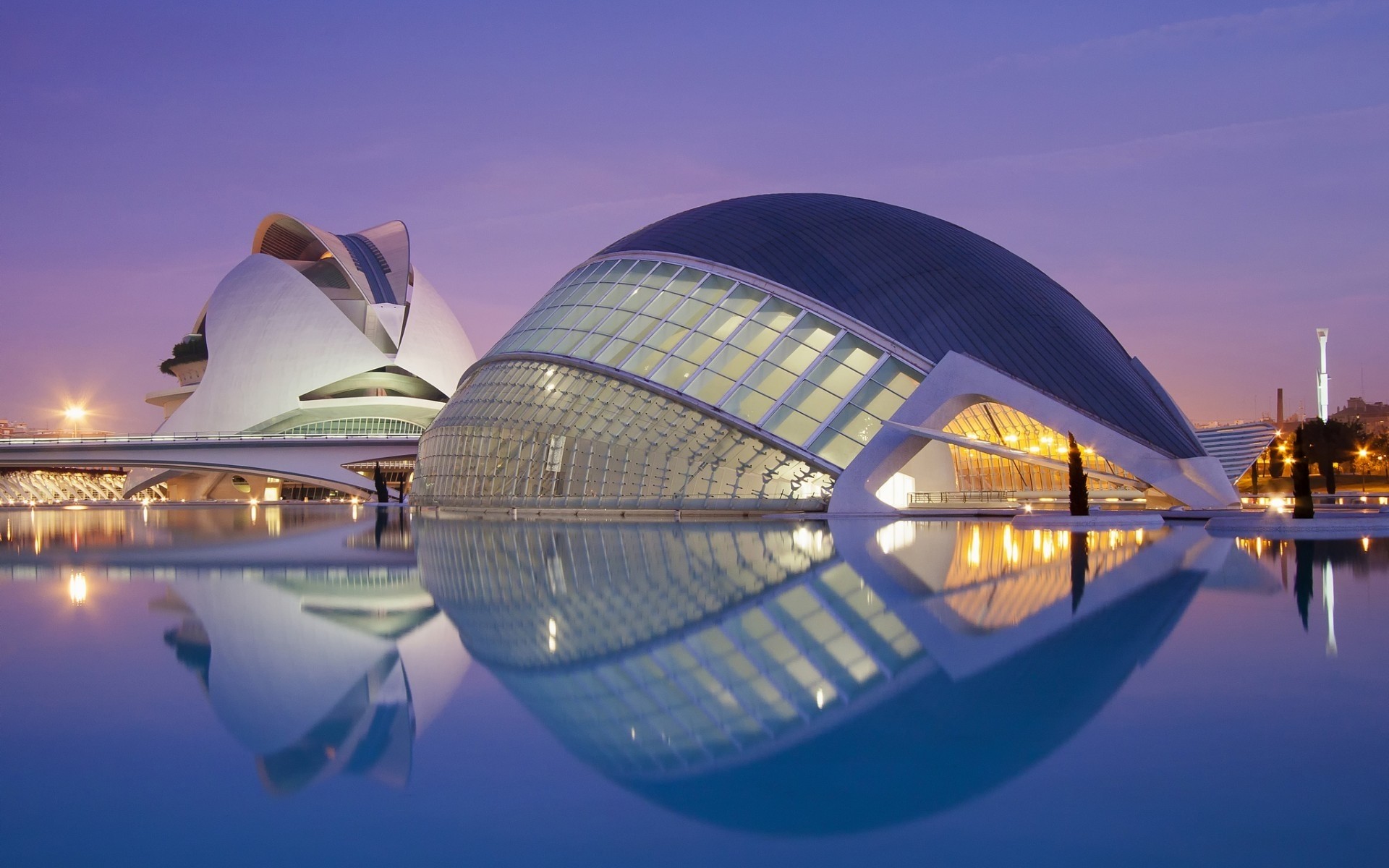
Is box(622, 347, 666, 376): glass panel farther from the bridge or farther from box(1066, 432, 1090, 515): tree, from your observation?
the bridge

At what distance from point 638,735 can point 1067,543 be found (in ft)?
50.3

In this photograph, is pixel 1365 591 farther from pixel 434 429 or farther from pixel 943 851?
pixel 434 429

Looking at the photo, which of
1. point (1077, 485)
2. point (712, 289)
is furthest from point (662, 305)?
point (1077, 485)

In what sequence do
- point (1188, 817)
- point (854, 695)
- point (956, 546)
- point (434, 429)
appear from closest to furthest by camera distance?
point (1188, 817) → point (854, 695) → point (956, 546) → point (434, 429)

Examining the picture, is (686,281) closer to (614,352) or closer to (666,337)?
(666,337)

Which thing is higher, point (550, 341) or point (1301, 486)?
point (550, 341)

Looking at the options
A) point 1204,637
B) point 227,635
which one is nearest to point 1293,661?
point 1204,637

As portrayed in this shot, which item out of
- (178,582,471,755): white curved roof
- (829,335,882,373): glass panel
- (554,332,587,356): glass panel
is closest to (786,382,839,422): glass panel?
(829,335,882,373): glass panel

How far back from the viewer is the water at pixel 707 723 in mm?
4312

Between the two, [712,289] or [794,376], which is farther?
[712,289]

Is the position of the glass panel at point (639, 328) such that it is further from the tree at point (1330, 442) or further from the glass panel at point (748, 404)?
the tree at point (1330, 442)

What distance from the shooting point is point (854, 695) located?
22.5 feet

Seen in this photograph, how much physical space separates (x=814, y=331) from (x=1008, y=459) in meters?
13.0

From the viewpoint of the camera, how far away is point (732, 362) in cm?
2983
